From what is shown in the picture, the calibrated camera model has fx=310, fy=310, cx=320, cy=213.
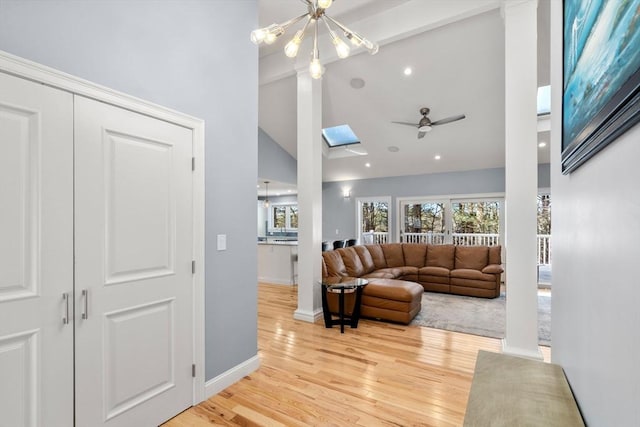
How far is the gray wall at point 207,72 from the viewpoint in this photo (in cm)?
163

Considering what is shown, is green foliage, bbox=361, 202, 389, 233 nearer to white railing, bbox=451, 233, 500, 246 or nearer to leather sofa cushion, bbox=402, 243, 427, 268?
white railing, bbox=451, 233, 500, 246

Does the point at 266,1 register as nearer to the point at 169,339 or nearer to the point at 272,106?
the point at 272,106

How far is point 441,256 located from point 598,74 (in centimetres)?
615

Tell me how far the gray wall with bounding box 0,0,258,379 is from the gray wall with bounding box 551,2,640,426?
2176 millimetres

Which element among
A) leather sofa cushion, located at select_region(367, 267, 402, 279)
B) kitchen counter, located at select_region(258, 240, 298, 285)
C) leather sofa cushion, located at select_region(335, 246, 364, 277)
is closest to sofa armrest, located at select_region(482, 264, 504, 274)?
leather sofa cushion, located at select_region(367, 267, 402, 279)

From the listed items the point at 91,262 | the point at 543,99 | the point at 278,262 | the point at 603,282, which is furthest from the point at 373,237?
the point at 603,282

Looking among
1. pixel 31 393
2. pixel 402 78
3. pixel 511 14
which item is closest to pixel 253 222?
pixel 31 393

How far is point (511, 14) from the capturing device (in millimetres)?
3070

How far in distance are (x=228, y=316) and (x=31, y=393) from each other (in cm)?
123

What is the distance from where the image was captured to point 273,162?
25.8 feet

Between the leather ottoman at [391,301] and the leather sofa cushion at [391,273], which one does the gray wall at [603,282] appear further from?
the leather sofa cushion at [391,273]

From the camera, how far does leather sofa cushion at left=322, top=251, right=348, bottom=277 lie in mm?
4922

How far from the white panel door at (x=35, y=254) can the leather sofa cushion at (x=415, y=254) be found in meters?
6.06

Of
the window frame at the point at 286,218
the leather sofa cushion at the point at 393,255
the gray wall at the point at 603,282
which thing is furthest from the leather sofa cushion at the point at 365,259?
the window frame at the point at 286,218
